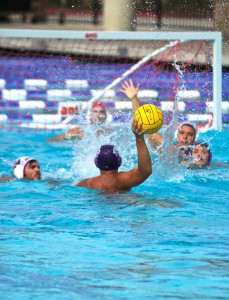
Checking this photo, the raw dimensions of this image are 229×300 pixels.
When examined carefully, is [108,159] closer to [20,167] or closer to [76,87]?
[20,167]

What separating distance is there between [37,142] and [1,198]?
4.04 m

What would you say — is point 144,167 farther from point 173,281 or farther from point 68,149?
point 68,149

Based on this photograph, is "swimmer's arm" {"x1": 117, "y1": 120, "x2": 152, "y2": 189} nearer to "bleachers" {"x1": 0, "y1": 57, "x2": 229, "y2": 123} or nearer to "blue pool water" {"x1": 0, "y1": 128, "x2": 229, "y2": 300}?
"blue pool water" {"x1": 0, "y1": 128, "x2": 229, "y2": 300}

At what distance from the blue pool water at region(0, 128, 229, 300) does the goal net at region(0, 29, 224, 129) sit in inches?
49.2

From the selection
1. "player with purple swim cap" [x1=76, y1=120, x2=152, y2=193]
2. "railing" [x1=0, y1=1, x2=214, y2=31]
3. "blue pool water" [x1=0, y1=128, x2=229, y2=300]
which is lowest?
"blue pool water" [x1=0, y1=128, x2=229, y2=300]

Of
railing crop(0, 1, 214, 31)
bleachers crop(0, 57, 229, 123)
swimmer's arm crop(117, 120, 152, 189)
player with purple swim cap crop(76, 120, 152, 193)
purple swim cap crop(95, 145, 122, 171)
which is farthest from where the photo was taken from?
railing crop(0, 1, 214, 31)

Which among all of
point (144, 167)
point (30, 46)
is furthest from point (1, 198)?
point (30, 46)

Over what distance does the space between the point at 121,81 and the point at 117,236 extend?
298 inches

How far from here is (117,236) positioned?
6867 millimetres

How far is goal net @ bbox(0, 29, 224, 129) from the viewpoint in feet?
38.9

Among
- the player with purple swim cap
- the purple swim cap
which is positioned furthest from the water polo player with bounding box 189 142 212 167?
the purple swim cap

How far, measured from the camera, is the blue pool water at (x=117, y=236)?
5.63 meters

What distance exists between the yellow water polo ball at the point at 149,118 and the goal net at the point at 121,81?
175 centimetres

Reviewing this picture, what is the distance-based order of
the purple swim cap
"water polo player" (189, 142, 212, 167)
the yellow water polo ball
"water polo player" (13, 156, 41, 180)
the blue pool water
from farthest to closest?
"water polo player" (189, 142, 212, 167) → "water polo player" (13, 156, 41, 180) → the purple swim cap → the yellow water polo ball → the blue pool water
